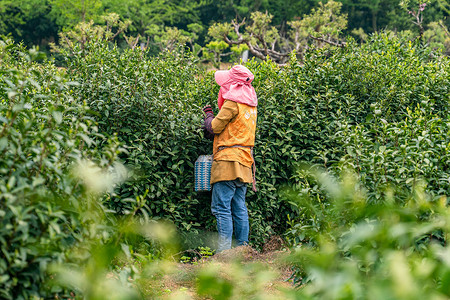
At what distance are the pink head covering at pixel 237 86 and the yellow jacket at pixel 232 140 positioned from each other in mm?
63

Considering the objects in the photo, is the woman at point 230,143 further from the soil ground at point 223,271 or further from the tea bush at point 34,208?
the tea bush at point 34,208

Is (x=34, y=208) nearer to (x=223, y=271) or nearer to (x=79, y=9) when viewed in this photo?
(x=223, y=271)

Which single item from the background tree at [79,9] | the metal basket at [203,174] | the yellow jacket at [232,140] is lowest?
the background tree at [79,9]

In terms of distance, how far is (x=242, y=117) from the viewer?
17.1ft

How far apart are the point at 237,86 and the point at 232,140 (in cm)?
61

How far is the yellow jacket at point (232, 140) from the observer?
515 cm

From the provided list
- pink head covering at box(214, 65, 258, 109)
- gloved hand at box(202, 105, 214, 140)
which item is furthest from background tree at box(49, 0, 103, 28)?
pink head covering at box(214, 65, 258, 109)

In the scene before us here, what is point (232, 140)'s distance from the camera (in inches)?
205

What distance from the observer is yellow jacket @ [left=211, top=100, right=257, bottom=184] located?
5152 mm

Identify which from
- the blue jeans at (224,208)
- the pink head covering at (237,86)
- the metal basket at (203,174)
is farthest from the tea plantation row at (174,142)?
the pink head covering at (237,86)

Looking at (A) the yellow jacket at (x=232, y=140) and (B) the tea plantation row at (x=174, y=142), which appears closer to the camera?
(B) the tea plantation row at (x=174, y=142)

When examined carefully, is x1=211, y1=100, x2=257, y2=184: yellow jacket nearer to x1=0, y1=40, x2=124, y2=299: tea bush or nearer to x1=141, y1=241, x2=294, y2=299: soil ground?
x1=141, y1=241, x2=294, y2=299: soil ground

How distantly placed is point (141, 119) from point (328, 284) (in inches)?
A: 174

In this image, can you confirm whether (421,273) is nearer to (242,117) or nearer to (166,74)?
(242,117)
